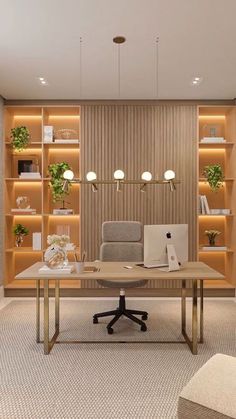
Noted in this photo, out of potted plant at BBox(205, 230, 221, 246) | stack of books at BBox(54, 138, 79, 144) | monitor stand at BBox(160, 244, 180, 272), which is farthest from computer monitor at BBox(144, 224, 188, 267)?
stack of books at BBox(54, 138, 79, 144)

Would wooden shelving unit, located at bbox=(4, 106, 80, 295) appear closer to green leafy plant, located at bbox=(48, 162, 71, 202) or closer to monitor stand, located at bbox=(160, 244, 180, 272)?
green leafy plant, located at bbox=(48, 162, 71, 202)

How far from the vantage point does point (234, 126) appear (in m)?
5.41

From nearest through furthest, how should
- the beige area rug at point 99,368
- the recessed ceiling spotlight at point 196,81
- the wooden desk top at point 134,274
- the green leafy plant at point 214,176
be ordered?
the beige area rug at point 99,368 < the wooden desk top at point 134,274 < the recessed ceiling spotlight at point 196,81 < the green leafy plant at point 214,176

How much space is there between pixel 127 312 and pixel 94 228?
166cm

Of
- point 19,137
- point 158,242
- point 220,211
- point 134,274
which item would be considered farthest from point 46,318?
point 220,211

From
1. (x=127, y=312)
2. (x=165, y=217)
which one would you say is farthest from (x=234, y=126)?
(x=127, y=312)

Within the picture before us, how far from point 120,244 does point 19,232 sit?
1.86 meters

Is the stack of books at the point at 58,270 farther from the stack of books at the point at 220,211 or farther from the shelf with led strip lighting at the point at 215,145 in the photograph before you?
the shelf with led strip lighting at the point at 215,145

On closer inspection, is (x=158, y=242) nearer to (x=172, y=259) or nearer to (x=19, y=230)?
(x=172, y=259)

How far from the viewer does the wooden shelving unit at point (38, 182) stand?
5547 millimetres

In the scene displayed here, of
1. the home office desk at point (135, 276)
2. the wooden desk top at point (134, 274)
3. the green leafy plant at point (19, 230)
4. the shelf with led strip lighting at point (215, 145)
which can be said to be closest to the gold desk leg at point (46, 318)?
the home office desk at point (135, 276)

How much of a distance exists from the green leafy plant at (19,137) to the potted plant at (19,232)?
44.0 inches

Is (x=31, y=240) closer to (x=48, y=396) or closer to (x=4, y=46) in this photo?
(x=4, y=46)

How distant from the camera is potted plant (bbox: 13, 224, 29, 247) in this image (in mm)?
5543
